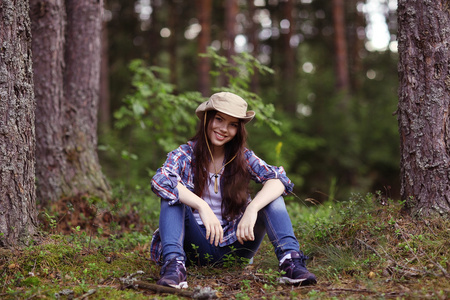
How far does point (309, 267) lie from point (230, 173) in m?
0.99

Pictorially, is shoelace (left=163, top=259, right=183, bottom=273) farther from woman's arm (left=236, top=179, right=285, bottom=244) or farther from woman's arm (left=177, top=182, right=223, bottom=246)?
woman's arm (left=236, top=179, right=285, bottom=244)

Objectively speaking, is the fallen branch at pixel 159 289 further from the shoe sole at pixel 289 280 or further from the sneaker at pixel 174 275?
the shoe sole at pixel 289 280

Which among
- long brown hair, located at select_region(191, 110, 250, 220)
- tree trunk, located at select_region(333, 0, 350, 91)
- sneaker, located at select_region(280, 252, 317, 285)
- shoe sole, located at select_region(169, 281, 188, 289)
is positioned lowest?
shoe sole, located at select_region(169, 281, 188, 289)

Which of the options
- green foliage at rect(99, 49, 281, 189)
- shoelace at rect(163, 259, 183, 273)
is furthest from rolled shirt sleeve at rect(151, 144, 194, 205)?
green foliage at rect(99, 49, 281, 189)

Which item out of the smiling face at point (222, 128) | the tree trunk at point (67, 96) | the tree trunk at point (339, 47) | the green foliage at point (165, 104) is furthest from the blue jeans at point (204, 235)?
the tree trunk at point (339, 47)

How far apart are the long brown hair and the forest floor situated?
0.48 metres

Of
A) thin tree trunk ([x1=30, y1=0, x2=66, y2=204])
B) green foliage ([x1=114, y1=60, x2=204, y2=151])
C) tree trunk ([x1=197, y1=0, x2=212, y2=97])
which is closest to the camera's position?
thin tree trunk ([x1=30, y1=0, x2=66, y2=204])

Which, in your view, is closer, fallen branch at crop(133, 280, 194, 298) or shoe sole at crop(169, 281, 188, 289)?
fallen branch at crop(133, 280, 194, 298)

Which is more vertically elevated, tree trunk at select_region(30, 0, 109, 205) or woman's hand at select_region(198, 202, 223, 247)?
tree trunk at select_region(30, 0, 109, 205)

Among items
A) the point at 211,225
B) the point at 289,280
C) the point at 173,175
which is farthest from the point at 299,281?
the point at 173,175

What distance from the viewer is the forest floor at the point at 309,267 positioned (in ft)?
9.32

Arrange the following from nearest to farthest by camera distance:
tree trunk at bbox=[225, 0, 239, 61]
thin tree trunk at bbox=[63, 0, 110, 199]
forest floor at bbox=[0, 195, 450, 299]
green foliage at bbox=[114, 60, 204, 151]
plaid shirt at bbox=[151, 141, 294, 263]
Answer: forest floor at bbox=[0, 195, 450, 299] → plaid shirt at bbox=[151, 141, 294, 263] → thin tree trunk at bbox=[63, 0, 110, 199] → green foliage at bbox=[114, 60, 204, 151] → tree trunk at bbox=[225, 0, 239, 61]

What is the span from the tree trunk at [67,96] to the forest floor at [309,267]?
1413mm

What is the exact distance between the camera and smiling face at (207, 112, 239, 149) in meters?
3.60
